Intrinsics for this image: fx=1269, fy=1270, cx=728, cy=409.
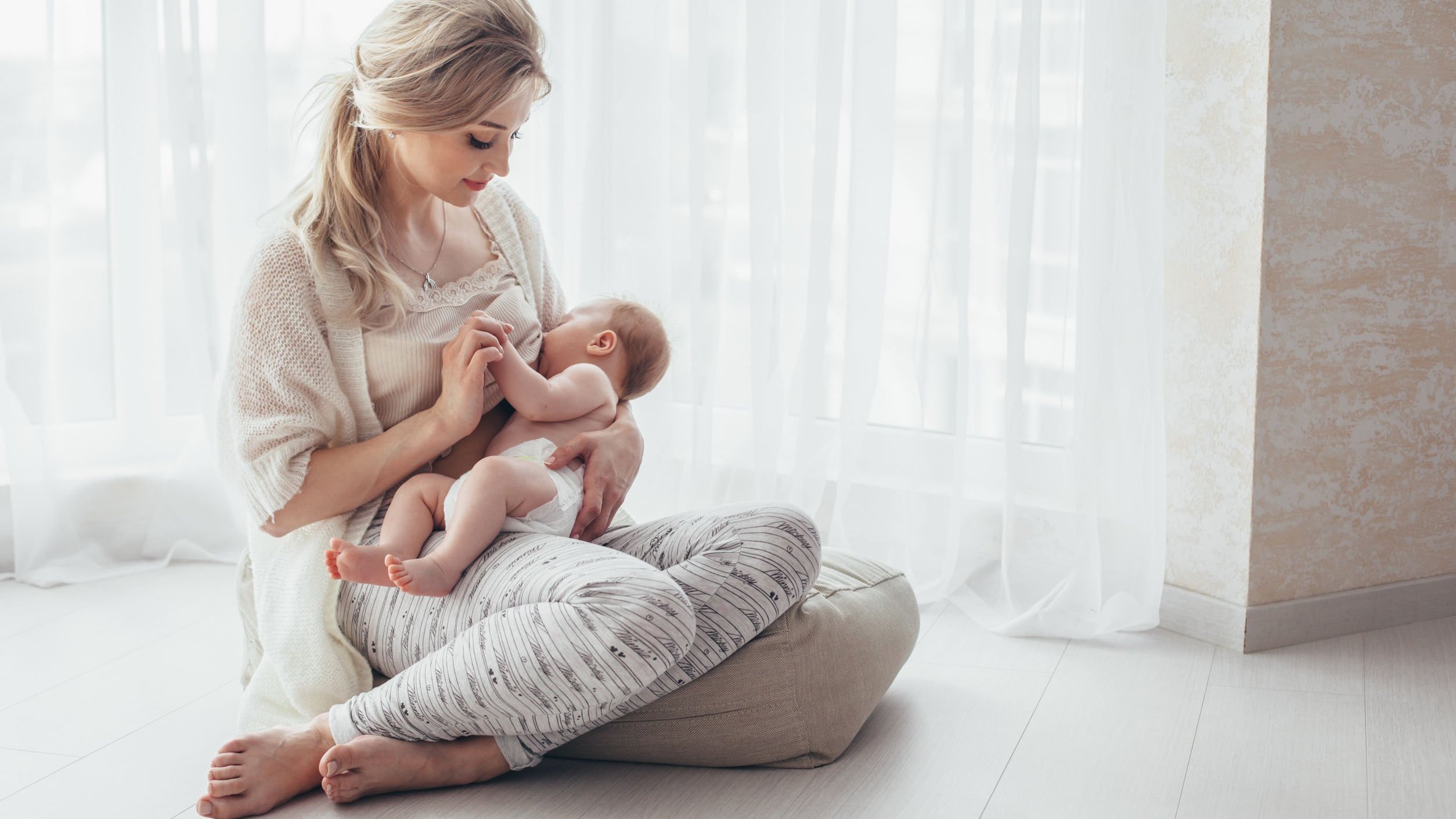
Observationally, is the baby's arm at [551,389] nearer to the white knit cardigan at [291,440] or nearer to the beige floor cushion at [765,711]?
the white knit cardigan at [291,440]

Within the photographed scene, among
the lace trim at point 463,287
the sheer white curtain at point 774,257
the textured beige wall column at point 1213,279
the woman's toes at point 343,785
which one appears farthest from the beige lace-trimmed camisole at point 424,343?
the textured beige wall column at point 1213,279

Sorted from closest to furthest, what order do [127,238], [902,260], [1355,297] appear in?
1. [1355,297]
2. [902,260]
3. [127,238]

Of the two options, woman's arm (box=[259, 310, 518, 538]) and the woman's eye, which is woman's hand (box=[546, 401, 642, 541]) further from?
the woman's eye

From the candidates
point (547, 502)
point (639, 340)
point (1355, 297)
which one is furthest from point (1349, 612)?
point (547, 502)

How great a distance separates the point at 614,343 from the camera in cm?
191

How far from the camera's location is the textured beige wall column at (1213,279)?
6.94ft

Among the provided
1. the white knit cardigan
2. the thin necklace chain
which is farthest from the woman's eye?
the white knit cardigan

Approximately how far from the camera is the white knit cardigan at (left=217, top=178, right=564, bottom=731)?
5.42 feet

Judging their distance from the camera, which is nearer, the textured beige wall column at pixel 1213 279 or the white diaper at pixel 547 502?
the white diaper at pixel 547 502

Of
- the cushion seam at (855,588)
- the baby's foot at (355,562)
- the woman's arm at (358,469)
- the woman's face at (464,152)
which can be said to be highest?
the woman's face at (464,152)

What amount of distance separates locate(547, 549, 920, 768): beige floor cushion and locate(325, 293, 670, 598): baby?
11.2 inches

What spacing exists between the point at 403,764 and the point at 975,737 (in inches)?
31.5

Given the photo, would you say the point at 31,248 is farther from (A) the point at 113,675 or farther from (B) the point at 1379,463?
(B) the point at 1379,463

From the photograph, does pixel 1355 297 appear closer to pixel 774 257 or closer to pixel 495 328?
pixel 774 257
